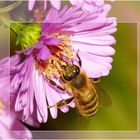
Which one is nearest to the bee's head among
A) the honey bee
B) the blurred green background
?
the honey bee

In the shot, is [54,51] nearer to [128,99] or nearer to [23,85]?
[23,85]

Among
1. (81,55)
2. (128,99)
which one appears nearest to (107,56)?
(81,55)

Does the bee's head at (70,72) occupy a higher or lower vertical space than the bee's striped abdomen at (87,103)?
higher

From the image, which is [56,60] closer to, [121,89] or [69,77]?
[69,77]

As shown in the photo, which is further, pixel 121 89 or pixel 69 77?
pixel 121 89

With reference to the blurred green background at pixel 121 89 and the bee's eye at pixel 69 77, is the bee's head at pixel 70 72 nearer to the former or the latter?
the bee's eye at pixel 69 77

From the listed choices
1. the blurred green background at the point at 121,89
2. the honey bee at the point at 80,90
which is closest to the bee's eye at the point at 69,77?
the honey bee at the point at 80,90

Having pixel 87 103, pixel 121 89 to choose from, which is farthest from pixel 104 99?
pixel 121 89
